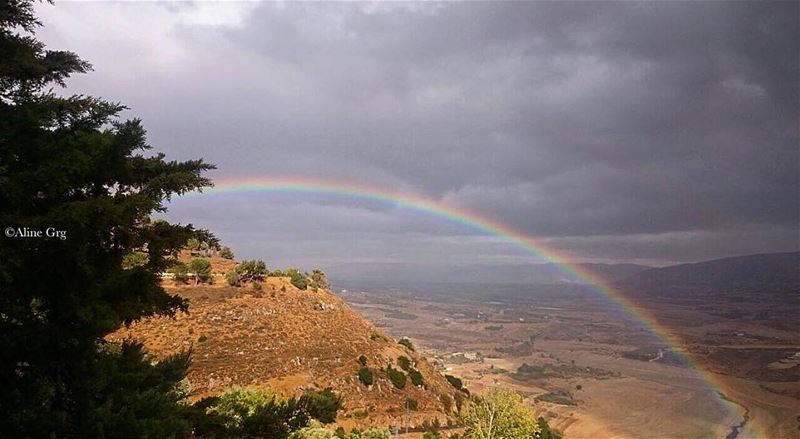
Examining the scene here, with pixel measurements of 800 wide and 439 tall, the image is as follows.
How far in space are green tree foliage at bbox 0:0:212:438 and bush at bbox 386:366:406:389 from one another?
36.6m

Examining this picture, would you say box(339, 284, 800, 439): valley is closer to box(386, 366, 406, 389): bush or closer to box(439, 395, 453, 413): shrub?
box(439, 395, 453, 413): shrub

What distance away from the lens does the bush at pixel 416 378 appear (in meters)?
44.6

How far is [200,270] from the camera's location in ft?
164

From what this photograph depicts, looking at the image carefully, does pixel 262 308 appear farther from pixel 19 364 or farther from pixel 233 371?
pixel 19 364

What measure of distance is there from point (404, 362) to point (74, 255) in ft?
143

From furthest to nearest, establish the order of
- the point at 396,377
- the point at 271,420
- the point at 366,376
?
the point at 396,377 < the point at 366,376 < the point at 271,420

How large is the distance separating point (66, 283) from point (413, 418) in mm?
36817

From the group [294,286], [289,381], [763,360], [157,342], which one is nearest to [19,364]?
[289,381]

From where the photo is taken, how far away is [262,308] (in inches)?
1837

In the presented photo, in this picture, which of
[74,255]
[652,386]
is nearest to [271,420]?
[74,255]

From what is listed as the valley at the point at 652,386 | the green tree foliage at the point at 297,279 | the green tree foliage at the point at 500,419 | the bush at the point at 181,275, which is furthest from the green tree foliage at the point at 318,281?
the valley at the point at 652,386

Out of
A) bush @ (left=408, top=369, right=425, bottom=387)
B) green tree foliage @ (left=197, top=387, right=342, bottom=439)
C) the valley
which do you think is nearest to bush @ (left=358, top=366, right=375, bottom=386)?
bush @ (left=408, top=369, right=425, bottom=387)

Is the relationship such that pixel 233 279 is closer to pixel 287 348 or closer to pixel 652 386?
pixel 287 348

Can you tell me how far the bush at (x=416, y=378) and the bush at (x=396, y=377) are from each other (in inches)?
68.8
